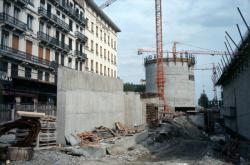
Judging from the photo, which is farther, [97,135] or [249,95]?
[97,135]

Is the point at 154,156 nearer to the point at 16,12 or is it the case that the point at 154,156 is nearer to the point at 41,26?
the point at 16,12

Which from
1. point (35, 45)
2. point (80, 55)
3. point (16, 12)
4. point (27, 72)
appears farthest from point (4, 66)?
point (80, 55)

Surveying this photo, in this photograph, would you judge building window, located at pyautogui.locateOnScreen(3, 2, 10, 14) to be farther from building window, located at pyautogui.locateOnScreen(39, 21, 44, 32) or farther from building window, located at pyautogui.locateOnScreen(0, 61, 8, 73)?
building window, located at pyautogui.locateOnScreen(39, 21, 44, 32)

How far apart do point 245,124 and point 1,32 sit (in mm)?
23408

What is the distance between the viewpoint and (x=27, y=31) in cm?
3531

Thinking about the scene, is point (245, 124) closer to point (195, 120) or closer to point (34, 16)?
point (195, 120)

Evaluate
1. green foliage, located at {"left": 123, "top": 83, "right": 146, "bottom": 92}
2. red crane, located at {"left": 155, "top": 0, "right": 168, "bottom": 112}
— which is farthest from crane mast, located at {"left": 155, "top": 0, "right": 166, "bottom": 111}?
green foliage, located at {"left": 123, "top": 83, "right": 146, "bottom": 92}

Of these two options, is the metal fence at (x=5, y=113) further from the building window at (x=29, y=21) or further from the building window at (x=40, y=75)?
the building window at (x=29, y=21)

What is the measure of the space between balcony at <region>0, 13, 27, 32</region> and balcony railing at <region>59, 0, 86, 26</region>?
10855 mm

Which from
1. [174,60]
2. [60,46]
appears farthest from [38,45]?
[174,60]

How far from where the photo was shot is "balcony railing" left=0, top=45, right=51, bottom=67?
30781 mm

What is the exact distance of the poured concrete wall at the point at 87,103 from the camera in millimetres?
17562

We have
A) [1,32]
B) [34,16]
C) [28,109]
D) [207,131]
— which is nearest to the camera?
[28,109]

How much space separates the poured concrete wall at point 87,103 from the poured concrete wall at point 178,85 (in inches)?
1296
